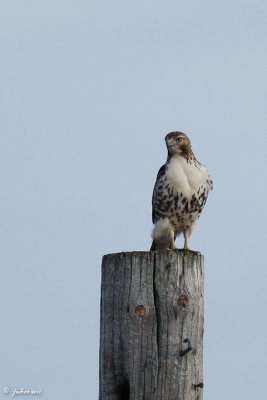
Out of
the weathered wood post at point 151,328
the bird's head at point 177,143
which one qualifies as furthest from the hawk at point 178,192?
the weathered wood post at point 151,328

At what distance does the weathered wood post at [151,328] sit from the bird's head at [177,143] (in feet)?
13.6

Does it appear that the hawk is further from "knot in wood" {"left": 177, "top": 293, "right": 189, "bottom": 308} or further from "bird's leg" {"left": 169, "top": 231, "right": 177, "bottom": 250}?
"knot in wood" {"left": 177, "top": 293, "right": 189, "bottom": 308}

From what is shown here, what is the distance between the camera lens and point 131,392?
15.5 ft

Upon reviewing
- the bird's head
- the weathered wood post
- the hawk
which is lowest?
the weathered wood post

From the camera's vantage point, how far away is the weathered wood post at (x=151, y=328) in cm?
468

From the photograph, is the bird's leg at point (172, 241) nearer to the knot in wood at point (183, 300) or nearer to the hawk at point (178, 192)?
the hawk at point (178, 192)

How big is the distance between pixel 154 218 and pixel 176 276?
172 inches

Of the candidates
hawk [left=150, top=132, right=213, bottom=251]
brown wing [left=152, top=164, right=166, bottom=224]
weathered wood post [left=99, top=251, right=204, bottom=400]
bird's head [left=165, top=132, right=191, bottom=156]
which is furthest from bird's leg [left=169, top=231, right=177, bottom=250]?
weathered wood post [left=99, top=251, right=204, bottom=400]

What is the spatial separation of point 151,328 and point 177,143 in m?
4.33

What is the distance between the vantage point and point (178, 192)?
28.4ft

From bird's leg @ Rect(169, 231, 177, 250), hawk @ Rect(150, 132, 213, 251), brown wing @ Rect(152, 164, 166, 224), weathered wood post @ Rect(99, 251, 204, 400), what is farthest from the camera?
bird's leg @ Rect(169, 231, 177, 250)

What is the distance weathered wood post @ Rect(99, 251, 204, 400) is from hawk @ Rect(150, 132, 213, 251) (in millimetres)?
3902

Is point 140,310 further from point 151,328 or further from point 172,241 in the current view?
point 172,241

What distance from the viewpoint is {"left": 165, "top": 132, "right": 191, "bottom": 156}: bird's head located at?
348 inches
